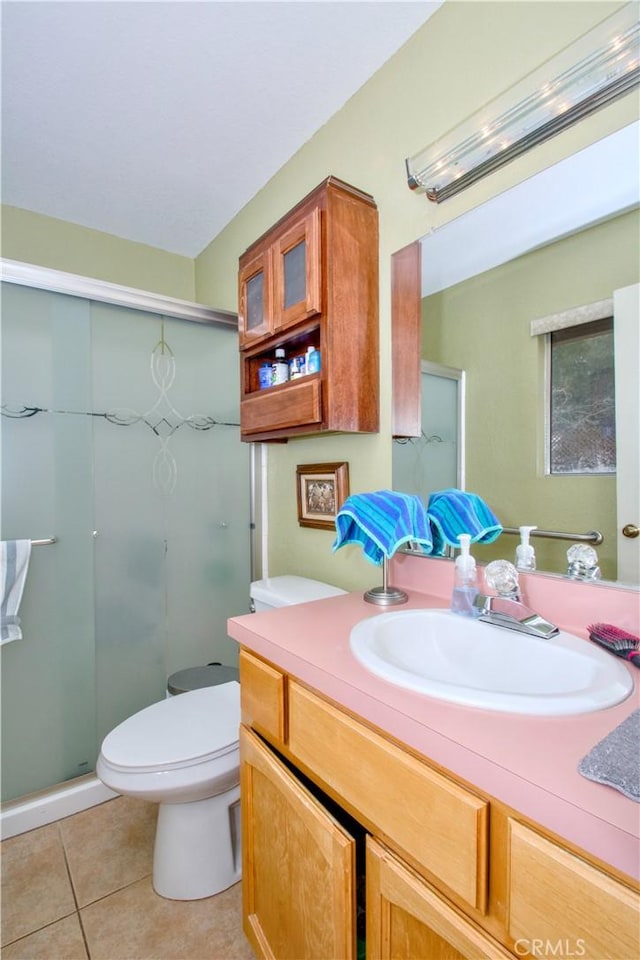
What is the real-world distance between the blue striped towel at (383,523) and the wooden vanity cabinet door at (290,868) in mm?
524

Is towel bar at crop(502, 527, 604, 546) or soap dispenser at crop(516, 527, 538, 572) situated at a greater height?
towel bar at crop(502, 527, 604, 546)

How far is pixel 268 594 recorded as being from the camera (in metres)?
1.57

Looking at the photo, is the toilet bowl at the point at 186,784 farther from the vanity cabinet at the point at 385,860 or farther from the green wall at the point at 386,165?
the green wall at the point at 386,165

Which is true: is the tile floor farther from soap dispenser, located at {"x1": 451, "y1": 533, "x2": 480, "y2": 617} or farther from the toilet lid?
soap dispenser, located at {"x1": 451, "y1": 533, "x2": 480, "y2": 617}

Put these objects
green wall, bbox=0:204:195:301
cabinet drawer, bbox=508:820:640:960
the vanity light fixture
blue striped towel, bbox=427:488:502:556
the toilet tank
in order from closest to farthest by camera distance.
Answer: cabinet drawer, bbox=508:820:640:960
the vanity light fixture
blue striped towel, bbox=427:488:502:556
the toilet tank
green wall, bbox=0:204:195:301

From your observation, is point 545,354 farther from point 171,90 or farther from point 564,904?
point 171,90

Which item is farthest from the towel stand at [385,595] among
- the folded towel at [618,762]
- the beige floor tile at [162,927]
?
the beige floor tile at [162,927]

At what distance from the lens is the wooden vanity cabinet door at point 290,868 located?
0.75m

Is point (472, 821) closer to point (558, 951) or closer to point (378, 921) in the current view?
point (558, 951)

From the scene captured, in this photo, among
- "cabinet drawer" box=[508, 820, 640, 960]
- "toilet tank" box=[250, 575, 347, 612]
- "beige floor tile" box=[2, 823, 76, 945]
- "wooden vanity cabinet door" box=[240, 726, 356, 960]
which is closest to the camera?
"cabinet drawer" box=[508, 820, 640, 960]

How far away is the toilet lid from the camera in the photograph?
1198mm

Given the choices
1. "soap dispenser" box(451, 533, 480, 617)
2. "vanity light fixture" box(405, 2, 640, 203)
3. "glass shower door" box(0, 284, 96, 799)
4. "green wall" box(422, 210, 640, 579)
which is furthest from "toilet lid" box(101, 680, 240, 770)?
"vanity light fixture" box(405, 2, 640, 203)

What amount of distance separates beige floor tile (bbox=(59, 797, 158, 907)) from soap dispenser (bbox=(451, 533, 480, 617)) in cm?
131

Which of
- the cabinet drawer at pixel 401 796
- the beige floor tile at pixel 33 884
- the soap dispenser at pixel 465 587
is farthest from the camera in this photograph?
the beige floor tile at pixel 33 884
